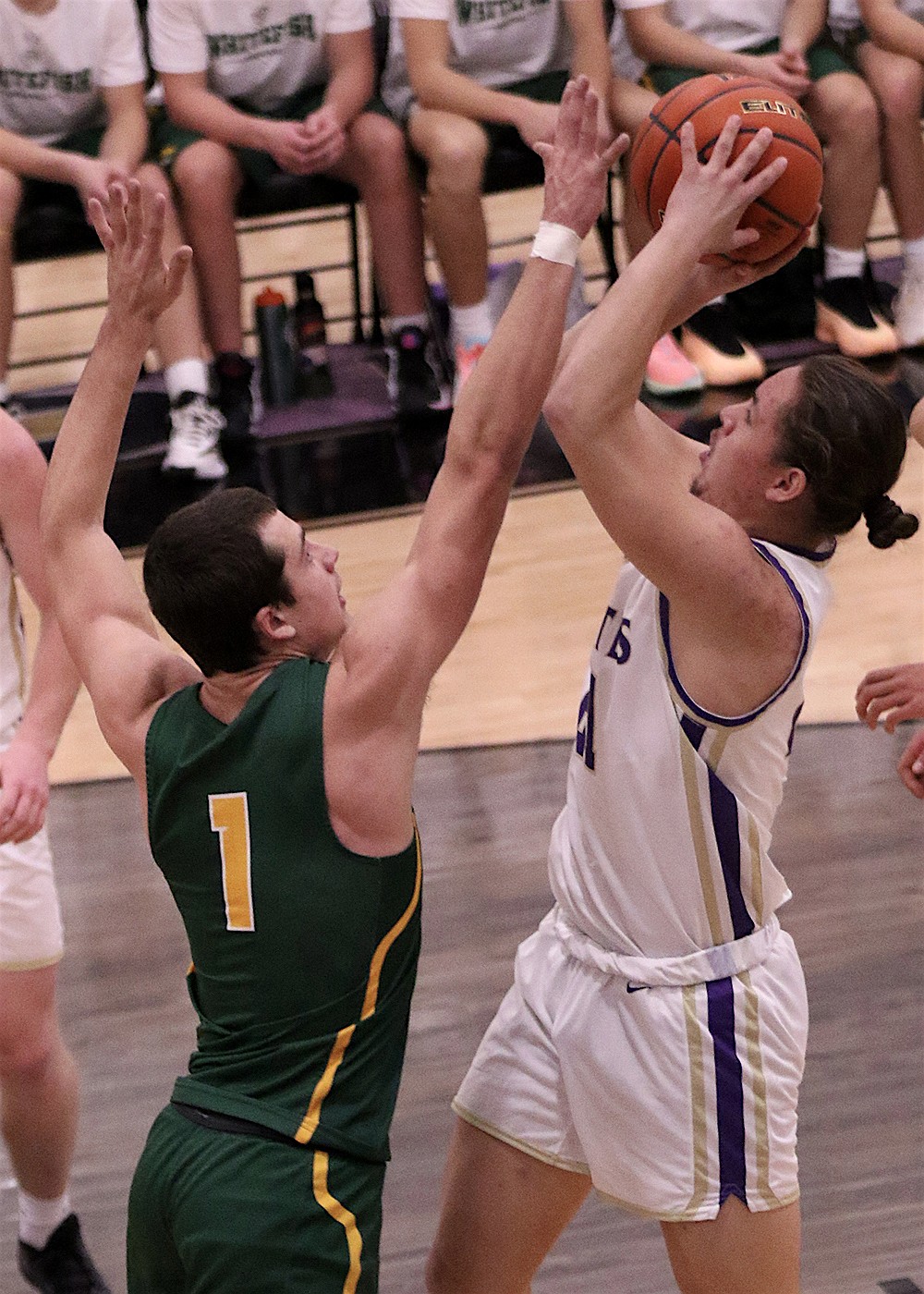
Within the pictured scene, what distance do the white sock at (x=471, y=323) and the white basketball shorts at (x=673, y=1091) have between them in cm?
472

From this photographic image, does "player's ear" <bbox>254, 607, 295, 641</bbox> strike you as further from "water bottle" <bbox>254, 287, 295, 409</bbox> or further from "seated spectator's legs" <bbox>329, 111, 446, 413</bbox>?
"water bottle" <bbox>254, 287, 295, 409</bbox>

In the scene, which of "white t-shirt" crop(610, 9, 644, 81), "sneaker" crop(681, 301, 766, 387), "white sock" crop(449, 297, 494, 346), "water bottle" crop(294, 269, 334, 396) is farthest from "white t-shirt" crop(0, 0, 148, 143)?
"sneaker" crop(681, 301, 766, 387)

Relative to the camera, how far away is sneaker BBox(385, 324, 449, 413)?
279 inches

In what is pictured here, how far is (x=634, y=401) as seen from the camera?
2424 mm

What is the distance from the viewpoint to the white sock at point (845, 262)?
726 cm

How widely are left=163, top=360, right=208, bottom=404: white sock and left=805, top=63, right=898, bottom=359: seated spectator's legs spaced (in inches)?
100

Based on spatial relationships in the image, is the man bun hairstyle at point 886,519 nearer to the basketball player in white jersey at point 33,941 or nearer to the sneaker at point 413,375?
the basketball player in white jersey at point 33,941

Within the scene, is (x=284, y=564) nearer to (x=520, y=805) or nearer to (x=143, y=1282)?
(x=143, y=1282)

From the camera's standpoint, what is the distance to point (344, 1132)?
238 centimetres

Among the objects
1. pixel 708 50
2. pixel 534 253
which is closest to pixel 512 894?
pixel 534 253

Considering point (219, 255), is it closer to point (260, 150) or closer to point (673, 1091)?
point (260, 150)

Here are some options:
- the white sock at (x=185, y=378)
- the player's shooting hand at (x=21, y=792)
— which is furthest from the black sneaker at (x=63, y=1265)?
the white sock at (x=185, y=378)

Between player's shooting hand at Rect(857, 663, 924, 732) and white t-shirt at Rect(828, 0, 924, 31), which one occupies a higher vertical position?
player's shooting hand at Rect(857, 663, 924, 732)

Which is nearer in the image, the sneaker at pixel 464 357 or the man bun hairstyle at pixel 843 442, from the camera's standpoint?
the man bun hairstyle at pixel 843 442
